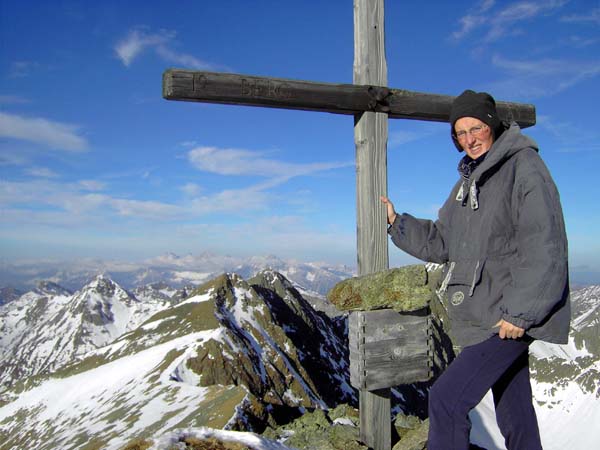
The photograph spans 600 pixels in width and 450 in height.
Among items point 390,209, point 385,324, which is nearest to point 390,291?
point 385,324

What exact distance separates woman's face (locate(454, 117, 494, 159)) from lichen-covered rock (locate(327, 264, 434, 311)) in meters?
1.63

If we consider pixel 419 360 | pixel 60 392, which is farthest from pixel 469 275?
pixel 60 392

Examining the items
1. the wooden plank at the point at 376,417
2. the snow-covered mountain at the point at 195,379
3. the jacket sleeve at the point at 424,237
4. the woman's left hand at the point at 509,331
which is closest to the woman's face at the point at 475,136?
the jacket sleeve at the point at 424,237

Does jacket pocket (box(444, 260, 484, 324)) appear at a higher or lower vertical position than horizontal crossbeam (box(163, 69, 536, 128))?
lower

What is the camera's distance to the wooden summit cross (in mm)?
5812

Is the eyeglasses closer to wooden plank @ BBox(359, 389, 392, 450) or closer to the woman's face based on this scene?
the woman's face

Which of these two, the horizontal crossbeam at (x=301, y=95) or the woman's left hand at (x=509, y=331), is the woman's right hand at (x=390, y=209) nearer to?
the horizontal crossbeam at (x=301, y=95)

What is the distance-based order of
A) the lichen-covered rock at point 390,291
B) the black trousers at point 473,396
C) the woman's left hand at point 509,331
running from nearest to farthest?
the woman's left hand at point 509,331 < the black trousers at point 473,396 < the lichen-covered rock at point 390,291

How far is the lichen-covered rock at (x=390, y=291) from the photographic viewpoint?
5617 millimetres

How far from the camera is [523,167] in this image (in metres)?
4.07

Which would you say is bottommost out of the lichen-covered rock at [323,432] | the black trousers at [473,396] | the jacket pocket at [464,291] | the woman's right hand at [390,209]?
the lichen-covered rock at [323,432]

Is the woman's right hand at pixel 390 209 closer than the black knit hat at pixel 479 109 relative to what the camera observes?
No

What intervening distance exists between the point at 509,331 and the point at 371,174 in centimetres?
300

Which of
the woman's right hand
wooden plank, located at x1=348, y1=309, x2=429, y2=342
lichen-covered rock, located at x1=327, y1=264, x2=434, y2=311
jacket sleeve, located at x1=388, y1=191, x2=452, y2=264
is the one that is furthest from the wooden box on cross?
the woman's right hand
